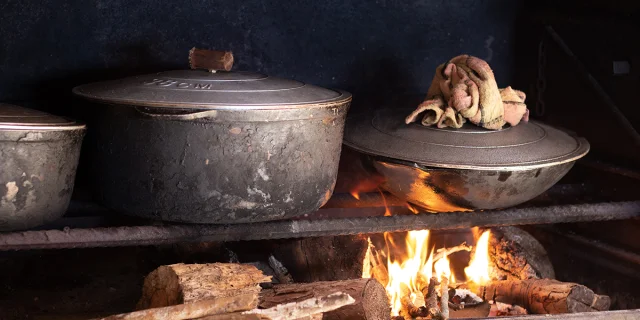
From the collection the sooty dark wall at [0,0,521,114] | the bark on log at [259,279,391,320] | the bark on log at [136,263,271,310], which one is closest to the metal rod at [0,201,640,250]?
the bark on log at [136,263,271,310]

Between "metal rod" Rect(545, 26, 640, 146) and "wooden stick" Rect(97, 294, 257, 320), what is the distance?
2007 mm

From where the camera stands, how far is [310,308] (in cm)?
238

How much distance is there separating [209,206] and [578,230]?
2.09 m

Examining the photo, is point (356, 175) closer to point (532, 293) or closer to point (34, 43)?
point (532, 293)

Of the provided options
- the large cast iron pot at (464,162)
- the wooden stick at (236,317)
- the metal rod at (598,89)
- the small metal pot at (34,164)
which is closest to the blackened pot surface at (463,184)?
the large cast iron pot at (464,162)

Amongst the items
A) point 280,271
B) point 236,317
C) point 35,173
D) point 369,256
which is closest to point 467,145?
point 369,256

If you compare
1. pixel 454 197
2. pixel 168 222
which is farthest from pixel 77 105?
pixel 454 197

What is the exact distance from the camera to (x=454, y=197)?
9.59 ft

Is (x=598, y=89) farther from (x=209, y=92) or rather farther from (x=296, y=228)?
(x=209, y=92)

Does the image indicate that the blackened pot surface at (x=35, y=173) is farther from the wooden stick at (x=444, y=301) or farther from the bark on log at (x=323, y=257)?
the wooden stick at (x=444, y=301)

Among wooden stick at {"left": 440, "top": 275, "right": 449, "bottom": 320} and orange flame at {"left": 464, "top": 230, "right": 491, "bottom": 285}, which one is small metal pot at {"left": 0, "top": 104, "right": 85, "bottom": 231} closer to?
wooden stick at {"left": 440, "top": 275, "right": 449, "bottom": 320}

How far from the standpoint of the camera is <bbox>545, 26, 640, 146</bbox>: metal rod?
11.2 feet

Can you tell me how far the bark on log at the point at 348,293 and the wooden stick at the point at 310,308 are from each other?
125mm

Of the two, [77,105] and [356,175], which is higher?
[77,105]
